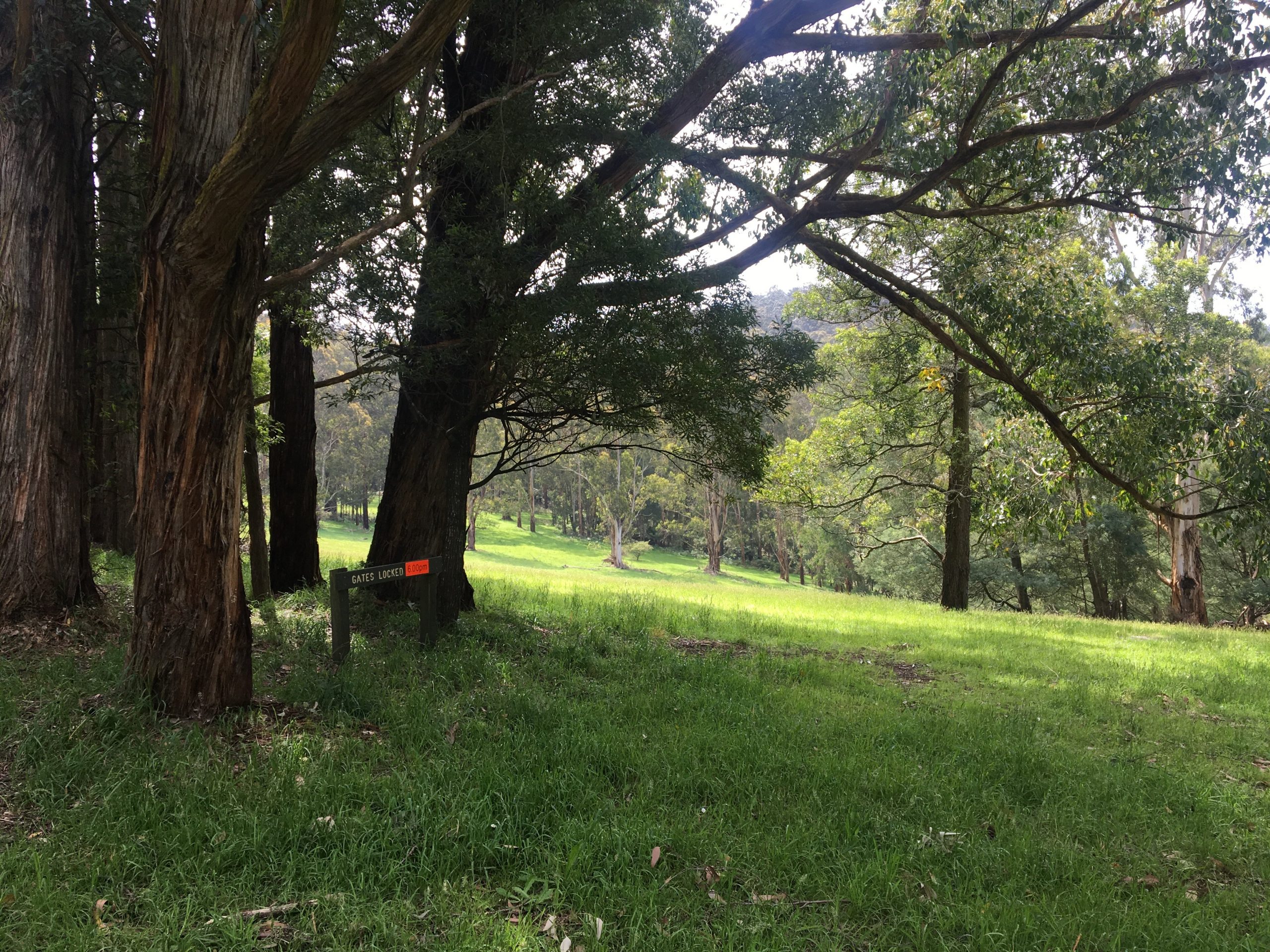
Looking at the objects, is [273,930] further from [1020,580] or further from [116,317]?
[1020,580]

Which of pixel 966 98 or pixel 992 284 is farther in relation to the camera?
pixel 992 284

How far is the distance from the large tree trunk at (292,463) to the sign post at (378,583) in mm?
3355

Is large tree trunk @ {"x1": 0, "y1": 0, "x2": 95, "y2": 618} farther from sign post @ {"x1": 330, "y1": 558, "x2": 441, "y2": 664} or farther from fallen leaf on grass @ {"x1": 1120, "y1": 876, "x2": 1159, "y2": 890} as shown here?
fallen leaf on grass @ {"x1": 1120, "y1": 876, "x2": 1159, "y2": 890}

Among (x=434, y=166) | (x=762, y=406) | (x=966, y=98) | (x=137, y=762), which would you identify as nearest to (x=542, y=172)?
(x=434, y=166)

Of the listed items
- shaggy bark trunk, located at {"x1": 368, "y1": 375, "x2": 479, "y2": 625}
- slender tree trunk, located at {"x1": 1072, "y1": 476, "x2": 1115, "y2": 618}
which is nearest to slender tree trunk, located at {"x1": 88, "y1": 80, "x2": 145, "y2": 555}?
shaggy bark trunk, located at {"x1": 368, "y1": 375, "x2": 479, "y2": 625}

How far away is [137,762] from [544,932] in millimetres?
2451

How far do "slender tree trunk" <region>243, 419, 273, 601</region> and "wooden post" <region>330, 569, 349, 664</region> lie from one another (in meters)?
3.27

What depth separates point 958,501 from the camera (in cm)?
1575

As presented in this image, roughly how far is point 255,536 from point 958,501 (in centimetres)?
1365

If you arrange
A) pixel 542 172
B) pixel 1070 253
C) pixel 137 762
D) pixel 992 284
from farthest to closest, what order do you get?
pixel 1070 253 < pixel 992 284 < pixel 542 172 < pixel 137 762

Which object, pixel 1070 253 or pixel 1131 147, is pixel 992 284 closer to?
pixel 1131 147

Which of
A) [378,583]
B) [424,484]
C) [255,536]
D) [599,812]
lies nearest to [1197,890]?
[599,812]

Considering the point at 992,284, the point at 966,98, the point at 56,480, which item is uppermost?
the point at 966,98

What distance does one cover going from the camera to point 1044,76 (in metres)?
8.12
